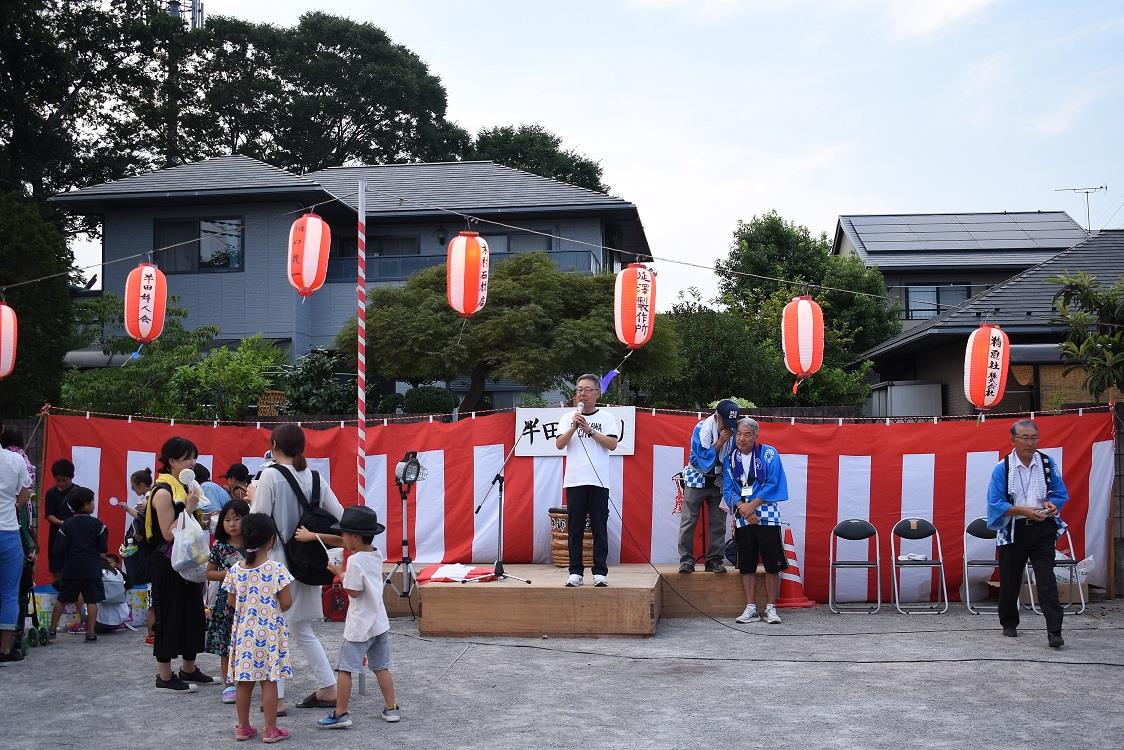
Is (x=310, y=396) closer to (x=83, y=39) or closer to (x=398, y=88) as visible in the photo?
(x=83, y=39)

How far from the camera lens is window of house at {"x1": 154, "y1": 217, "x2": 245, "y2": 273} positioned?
998 inches

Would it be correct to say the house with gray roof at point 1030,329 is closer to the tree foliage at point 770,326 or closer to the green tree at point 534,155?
the tree foliage at point 770,326

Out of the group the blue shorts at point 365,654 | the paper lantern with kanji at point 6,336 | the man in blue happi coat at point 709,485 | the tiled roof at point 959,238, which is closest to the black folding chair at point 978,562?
the man in blue happi coat at point 709,485

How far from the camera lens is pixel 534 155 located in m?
41.2

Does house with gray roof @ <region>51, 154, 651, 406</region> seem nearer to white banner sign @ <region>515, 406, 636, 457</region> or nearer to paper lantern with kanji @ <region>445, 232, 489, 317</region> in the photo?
paper lantern with kanji @ <region>445, 232, 489, 317</region>

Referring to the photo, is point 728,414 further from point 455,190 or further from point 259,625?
point 455,190

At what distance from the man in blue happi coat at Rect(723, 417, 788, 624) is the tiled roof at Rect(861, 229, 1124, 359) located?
1015 centimetres

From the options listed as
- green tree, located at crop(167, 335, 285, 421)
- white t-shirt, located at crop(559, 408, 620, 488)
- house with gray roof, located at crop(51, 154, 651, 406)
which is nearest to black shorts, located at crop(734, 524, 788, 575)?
white t-shirt, located at crop(559, 408, 620, 488)

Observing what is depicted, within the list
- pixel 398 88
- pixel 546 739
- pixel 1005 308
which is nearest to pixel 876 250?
pixel 1005 308

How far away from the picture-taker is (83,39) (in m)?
30.9

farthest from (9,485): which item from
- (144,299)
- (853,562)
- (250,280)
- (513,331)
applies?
(250,280)

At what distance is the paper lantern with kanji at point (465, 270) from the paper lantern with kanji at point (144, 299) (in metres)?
4.97

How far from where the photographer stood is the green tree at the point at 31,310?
1881 cm

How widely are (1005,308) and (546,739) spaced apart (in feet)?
50.4
